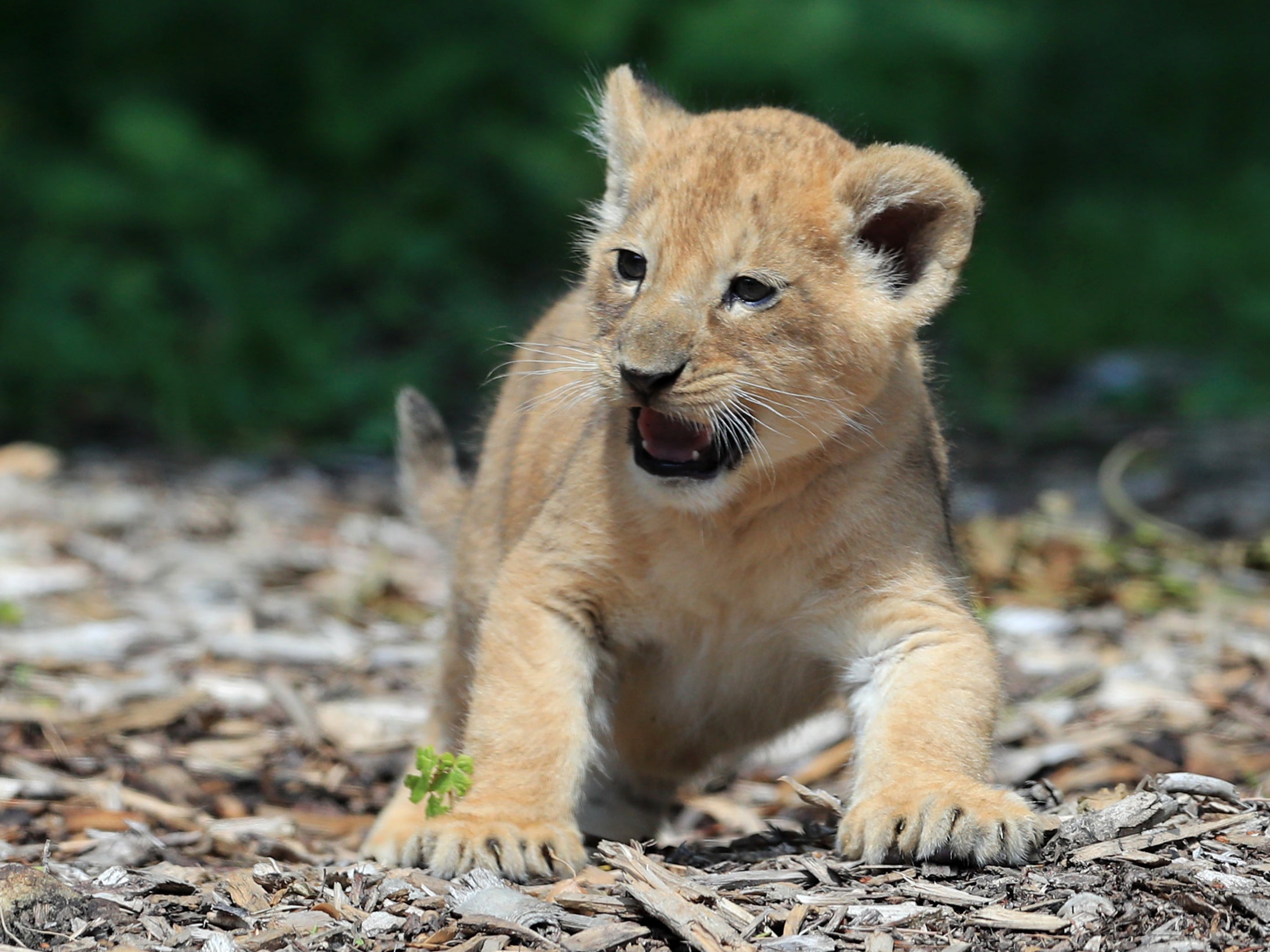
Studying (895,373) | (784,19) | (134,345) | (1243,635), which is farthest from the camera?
(784,19)

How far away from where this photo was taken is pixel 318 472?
8781mm

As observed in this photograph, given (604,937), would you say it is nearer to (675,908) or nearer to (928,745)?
(675,908)

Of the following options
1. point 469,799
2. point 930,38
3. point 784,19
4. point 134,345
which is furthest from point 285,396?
point 469,799

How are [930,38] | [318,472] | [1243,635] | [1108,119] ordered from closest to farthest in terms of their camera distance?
[1243,635] < [318,472] < [930,38] < [1108,119]

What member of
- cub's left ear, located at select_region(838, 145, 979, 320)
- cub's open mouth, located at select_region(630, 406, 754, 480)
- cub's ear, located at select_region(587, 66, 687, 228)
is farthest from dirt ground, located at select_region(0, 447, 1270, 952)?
cub's ear, located at select_region(587, 66, 687, 228)

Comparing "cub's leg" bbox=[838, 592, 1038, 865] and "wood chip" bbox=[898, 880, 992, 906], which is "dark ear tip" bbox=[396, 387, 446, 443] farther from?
"wood chip" bbox=[898, 880, 992, 906]

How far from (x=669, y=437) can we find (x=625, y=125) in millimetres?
1010

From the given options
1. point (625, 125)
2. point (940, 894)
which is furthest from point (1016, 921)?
point (625, 125)

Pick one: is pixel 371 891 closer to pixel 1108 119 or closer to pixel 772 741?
pixel 772 741

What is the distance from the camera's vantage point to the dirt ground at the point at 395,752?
10.9ft

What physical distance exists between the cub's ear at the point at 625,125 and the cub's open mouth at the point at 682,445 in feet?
2.35

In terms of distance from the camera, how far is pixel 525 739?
3.88m

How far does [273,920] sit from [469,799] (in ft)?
2.09

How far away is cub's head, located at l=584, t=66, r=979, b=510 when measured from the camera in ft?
12.4
